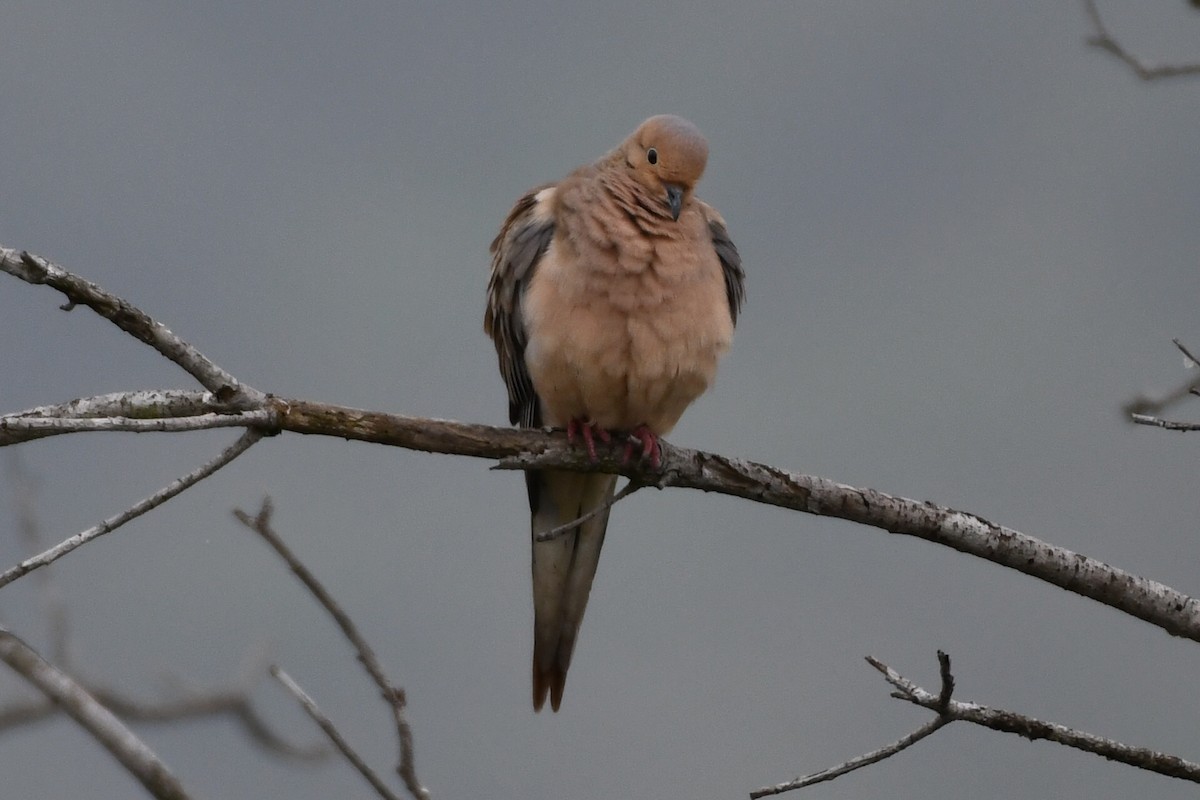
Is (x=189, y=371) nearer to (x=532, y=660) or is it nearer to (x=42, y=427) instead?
(x=42, y=427)

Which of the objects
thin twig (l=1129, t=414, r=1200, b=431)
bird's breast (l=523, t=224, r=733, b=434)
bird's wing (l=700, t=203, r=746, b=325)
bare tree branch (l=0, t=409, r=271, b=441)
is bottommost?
bare tree branch (l=0, t=409, r=271, b=441)

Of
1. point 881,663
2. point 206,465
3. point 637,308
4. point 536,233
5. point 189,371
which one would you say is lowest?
point 881,663

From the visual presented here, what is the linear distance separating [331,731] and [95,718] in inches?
24.6

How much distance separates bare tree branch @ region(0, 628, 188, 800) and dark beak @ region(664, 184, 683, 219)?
246 centimetres

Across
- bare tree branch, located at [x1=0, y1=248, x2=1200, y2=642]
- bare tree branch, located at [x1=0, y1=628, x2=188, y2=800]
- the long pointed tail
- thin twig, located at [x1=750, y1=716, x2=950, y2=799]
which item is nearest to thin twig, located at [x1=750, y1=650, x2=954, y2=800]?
thin twig, located at [x1=750, y1=716, x2=950, y2=799]

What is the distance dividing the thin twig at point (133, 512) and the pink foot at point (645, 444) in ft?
3.96

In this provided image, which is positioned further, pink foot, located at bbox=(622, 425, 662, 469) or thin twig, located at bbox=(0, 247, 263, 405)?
pink foot, located at bbox=(622, 425, 662, 469)

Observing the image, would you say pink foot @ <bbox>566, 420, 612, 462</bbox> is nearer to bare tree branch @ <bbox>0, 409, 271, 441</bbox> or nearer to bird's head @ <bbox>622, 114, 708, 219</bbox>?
bird's head @ <bbox>622, 114, 708, 219</bbox>

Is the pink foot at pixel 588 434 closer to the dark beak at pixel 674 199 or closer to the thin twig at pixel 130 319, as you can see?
the dark beak at pixel 674 199

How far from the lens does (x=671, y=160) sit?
13.6 feet

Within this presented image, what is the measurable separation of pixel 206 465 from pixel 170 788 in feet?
3.35

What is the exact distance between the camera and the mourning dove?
3875 mm

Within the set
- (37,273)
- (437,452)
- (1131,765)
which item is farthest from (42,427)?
(1131,765)

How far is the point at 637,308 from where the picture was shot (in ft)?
12.7
